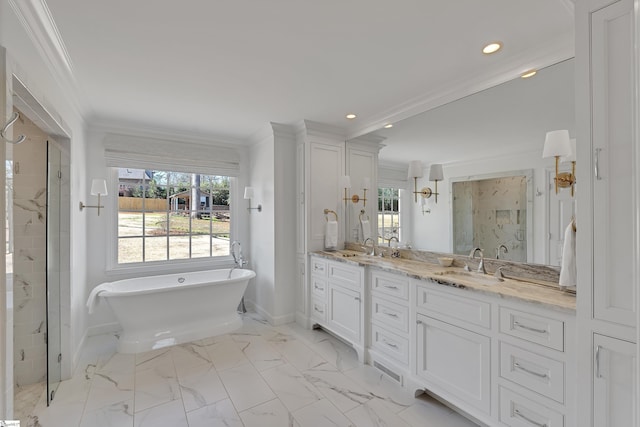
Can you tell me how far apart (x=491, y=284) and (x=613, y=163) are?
3.05 ft

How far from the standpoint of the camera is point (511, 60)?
1.97m

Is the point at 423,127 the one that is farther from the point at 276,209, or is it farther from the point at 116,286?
the point at 116,286

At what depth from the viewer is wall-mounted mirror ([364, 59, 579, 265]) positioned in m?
1.88

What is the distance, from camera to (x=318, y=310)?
129 inches

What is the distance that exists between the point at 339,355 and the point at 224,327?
1.41 m

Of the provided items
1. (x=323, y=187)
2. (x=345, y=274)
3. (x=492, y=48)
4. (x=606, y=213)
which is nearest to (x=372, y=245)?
(x=345, y=274)

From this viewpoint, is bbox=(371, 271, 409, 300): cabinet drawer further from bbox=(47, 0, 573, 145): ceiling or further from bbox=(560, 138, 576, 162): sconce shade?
bbox=(47, 0, 573, 145): ceiling

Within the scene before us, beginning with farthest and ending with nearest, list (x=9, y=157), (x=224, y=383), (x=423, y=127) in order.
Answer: (x=423, y=127) → (x=224, y=383) → (x=9, y=157)

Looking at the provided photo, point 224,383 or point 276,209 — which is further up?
point 276,209

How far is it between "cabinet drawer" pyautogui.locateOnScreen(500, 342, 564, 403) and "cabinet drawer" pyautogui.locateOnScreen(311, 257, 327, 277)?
1852mm

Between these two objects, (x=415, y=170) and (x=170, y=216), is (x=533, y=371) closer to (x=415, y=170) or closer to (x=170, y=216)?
(x=415, y=170)

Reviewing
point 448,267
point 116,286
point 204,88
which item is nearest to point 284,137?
point 204,88

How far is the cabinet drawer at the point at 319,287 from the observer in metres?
3.19

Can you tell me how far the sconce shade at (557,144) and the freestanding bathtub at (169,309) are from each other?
3096mm
